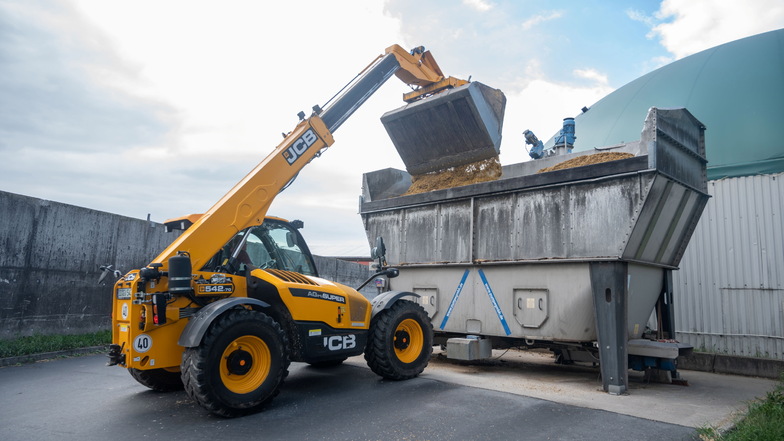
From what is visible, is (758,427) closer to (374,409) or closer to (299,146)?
(374,409)

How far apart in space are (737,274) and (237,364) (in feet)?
29.4

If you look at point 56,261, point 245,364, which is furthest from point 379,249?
point 56,261

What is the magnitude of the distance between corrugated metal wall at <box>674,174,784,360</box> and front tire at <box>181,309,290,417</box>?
814cm

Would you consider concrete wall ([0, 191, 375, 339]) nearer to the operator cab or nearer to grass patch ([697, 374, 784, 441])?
the operator cab

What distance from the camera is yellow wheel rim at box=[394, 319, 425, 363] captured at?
703 cm

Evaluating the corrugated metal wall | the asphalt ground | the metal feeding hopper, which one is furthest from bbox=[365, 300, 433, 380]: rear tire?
the corrugated metal wall

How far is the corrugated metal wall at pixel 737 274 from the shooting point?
884 centimetres

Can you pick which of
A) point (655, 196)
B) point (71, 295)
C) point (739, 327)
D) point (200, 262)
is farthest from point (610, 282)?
point (71, 295)

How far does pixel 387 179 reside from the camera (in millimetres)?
9883

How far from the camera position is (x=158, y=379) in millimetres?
6090

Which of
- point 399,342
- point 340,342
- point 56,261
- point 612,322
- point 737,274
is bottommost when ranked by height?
point 399,342

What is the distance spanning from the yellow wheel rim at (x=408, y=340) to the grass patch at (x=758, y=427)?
11.6 feet

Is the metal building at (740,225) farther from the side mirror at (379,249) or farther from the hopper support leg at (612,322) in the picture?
the side mirror at (379,249)

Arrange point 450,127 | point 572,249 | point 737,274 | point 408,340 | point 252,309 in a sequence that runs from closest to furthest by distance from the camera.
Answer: point 252,309 < point 572,249 < point 408,340 < point 450,127 < point 737,274
